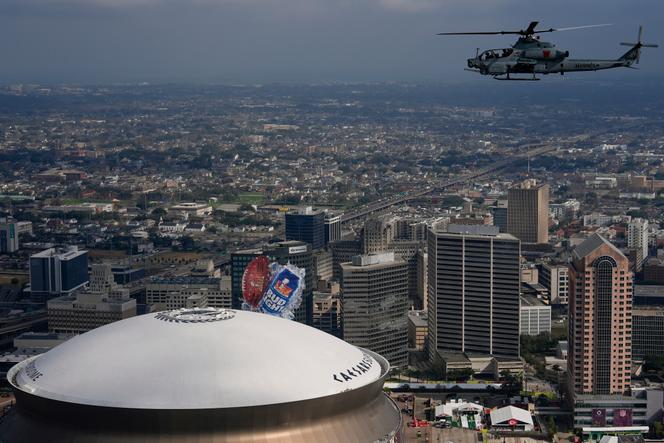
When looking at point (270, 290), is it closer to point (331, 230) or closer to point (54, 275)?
point (54, 275)

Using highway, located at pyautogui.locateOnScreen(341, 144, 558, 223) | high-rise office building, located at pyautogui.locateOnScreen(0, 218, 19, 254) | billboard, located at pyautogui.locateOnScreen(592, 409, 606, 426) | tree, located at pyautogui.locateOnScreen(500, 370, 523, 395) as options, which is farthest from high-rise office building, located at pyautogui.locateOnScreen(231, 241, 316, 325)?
highway, located at pyautogui.locateOnScreen(341, 144, 558, 223)

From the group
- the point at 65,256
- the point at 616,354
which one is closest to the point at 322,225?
the point at 65,256

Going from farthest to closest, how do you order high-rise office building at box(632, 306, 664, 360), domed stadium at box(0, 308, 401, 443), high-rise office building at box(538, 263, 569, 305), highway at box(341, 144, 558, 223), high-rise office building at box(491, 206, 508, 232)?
1. highway at box(341, 144, 558, 223)
2. high-rise office building at box(491, 206, 508, 232)
3. high-rise office building at box(538, 263, 569, 305)
4. high-rise office building at box(632, 306, 664, 360)
5. domed stadium at box(0, 308, 401, 443)

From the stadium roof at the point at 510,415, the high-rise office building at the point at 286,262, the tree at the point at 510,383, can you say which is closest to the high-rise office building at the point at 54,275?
the high-rise office building at the point at 286,262

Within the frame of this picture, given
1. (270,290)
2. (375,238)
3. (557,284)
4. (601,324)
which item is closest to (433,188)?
(375,238)

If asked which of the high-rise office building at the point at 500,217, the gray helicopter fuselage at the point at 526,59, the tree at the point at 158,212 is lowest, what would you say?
the tree at the point at 158,212

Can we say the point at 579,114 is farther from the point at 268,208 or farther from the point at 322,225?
the point at 322,225

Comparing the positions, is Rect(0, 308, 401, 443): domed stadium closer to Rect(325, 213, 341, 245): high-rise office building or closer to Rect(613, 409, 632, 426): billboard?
Rect(613, 409, 632, 426): billboard

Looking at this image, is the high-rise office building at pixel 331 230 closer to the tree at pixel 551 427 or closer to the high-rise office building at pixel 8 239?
the high-rise office building at pixel 8 239
